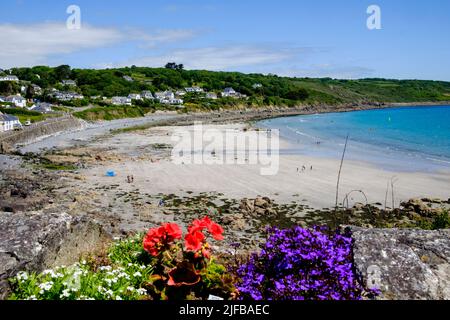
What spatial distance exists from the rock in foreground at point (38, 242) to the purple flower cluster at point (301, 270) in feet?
9.04

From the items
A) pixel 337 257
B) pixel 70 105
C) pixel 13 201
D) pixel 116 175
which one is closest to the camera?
pixel 337 257

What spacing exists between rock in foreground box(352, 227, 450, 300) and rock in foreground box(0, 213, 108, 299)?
4.17 meters

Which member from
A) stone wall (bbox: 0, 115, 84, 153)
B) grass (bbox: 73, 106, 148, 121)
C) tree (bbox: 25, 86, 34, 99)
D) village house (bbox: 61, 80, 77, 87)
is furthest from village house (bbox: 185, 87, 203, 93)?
stone wall (bbox: 0, 115, 84, 153)

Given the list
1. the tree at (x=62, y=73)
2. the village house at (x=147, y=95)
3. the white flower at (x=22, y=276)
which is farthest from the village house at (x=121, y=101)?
the white flower at (x=22, y=276)

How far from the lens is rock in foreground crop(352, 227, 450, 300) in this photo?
15.2 ft

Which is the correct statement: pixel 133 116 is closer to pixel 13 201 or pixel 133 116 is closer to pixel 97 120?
pixel 97 120

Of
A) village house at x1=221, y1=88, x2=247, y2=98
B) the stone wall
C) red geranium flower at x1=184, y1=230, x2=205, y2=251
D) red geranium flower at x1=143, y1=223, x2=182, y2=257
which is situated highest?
village house at x1=221, y1=88, x2=247, y2=98

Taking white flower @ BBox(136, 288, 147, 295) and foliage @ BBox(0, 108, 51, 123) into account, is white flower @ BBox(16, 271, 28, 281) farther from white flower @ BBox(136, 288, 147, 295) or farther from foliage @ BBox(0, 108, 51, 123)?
foliage @ BBox(0, 108, 51, 123)

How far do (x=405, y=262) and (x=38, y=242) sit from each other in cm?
483

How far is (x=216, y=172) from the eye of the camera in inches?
1187

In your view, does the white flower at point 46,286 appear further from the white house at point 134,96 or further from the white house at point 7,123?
the white house at point 134,96
